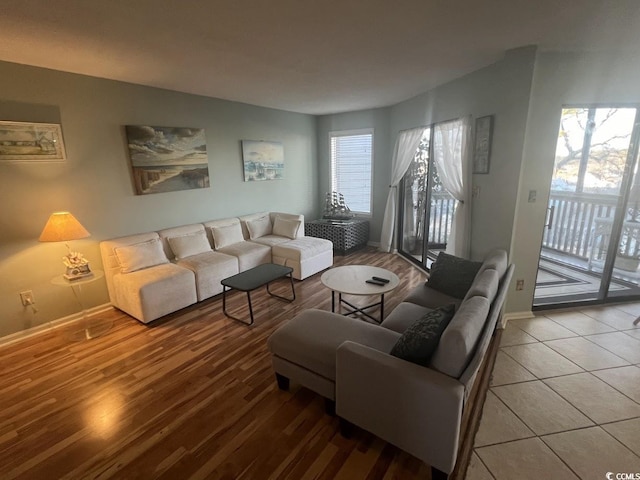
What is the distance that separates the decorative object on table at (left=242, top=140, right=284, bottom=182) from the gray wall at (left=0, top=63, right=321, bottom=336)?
28 centimetres

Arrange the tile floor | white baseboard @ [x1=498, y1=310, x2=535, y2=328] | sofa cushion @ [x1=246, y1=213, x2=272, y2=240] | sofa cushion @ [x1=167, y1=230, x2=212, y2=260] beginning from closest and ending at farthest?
the tile floor
white baseboard @ [x1=498, y1=310, x2=535, y2=328]
sofa cushion @ [x1=167, y1=230, x2=212, y2=260]
sofa cushion @ [x1=246, y1=213, x2=272, y2=240]

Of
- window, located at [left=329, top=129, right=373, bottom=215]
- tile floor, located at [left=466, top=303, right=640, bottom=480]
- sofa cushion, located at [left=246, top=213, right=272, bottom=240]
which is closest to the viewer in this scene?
tile floor, located at [left=466, top=303, right=640, bottom=480]

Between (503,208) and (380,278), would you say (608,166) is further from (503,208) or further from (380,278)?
(380,278)

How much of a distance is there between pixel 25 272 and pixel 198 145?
2282 millimetres

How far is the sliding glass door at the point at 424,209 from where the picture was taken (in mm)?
4219

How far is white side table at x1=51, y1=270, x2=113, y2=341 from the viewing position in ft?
9.45

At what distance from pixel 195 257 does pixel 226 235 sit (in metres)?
0.60

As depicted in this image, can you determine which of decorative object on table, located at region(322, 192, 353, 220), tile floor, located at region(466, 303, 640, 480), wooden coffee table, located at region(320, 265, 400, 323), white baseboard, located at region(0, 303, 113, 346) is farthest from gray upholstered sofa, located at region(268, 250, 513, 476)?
decorative object on table, located at region(322, 192, 353, 220)

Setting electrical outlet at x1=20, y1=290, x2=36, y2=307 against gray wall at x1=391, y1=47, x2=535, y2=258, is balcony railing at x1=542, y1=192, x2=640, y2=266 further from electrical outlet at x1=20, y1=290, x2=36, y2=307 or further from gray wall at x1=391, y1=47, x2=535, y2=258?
electrical outlet at x1=20, y1=290, x2=36, y2=307

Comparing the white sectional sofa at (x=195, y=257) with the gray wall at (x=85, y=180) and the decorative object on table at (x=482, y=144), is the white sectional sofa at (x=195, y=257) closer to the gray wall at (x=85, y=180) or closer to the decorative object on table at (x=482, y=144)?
the gray wall at (x=85, y=180)

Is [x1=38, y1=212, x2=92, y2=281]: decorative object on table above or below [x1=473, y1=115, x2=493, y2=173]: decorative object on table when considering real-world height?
below

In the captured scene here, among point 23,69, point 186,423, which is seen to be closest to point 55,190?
point 23,69

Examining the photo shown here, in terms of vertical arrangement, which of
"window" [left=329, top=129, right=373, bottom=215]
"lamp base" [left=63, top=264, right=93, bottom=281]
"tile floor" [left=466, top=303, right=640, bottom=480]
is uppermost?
"window" [left=329, top=129, right=373, bottom=215]

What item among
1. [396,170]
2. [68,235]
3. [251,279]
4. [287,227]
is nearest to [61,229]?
[68,235]
